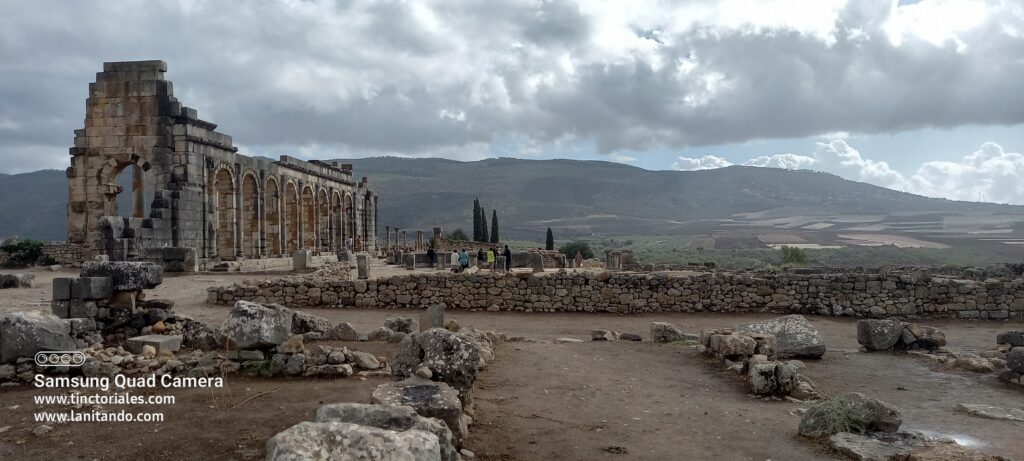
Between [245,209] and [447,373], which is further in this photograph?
[245,209]

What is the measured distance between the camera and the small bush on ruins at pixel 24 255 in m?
27.8

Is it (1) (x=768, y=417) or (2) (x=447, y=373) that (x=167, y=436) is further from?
(1) (x=768, y=417)

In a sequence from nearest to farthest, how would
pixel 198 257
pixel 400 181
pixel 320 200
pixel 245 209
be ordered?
pixel 198 257 < pixel 245 209 < pixel 320 200 < pixel 400 181

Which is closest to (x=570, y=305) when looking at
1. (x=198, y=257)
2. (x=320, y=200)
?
(x=198, y=257)

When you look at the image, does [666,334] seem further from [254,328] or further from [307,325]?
[254,328]

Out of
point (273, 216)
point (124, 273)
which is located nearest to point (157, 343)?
point (124, 273)

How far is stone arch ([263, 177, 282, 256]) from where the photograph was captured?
32.0 meters

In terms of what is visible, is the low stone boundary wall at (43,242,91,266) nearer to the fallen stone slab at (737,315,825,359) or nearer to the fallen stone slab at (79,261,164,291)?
the fallen stone slab at (79,261,164,291)

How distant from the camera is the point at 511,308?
17578mm

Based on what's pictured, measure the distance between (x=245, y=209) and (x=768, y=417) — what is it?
2738 cm

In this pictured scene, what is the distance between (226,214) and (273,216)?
4664 mm

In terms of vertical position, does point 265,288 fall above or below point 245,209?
below

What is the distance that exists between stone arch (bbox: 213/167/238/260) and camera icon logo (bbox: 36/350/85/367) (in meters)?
20.4

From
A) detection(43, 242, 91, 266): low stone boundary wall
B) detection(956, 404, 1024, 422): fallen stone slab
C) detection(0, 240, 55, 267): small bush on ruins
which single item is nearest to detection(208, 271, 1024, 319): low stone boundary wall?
detection(956, 404, 1024, 422): fallen stone slab
